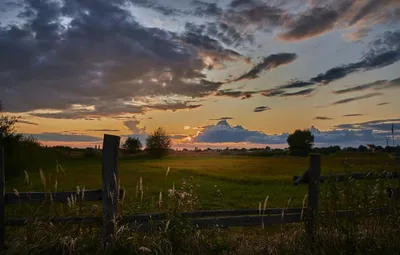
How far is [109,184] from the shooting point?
7082mm

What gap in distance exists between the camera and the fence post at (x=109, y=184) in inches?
275

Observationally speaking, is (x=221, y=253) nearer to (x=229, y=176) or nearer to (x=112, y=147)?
(x=112, y=147)

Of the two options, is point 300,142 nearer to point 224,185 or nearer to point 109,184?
point 224,185

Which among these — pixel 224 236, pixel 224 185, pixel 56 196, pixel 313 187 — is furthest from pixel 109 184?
pixel 224 185

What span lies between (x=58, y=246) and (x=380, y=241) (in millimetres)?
6146

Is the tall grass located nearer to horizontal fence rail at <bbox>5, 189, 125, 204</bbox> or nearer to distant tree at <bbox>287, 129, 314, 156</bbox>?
horizontal fence rail at <bbox>5, 189, 125, 204</bbox>

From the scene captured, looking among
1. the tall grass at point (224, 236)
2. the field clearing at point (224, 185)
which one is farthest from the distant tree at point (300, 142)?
the tall grass at point (224, 236)

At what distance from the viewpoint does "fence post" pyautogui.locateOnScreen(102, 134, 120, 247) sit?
698 cm

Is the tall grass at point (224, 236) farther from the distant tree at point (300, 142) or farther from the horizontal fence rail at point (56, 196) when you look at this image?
the distant tree at point (300, 142)

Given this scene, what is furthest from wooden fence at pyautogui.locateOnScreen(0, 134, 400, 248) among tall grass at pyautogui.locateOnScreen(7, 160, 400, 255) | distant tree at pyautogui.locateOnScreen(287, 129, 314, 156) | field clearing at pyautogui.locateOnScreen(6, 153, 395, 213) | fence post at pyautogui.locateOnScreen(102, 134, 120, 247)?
distant tree at pyautogui.locateOnScreen(287, 129, 314, 156)

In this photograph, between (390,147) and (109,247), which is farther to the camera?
(390,147)

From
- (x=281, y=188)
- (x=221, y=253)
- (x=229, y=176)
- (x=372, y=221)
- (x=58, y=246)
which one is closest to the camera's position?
(x=58, y=246)

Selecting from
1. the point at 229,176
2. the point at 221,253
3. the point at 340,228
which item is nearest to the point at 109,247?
the point at 221,253

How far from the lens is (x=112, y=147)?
718 cm
